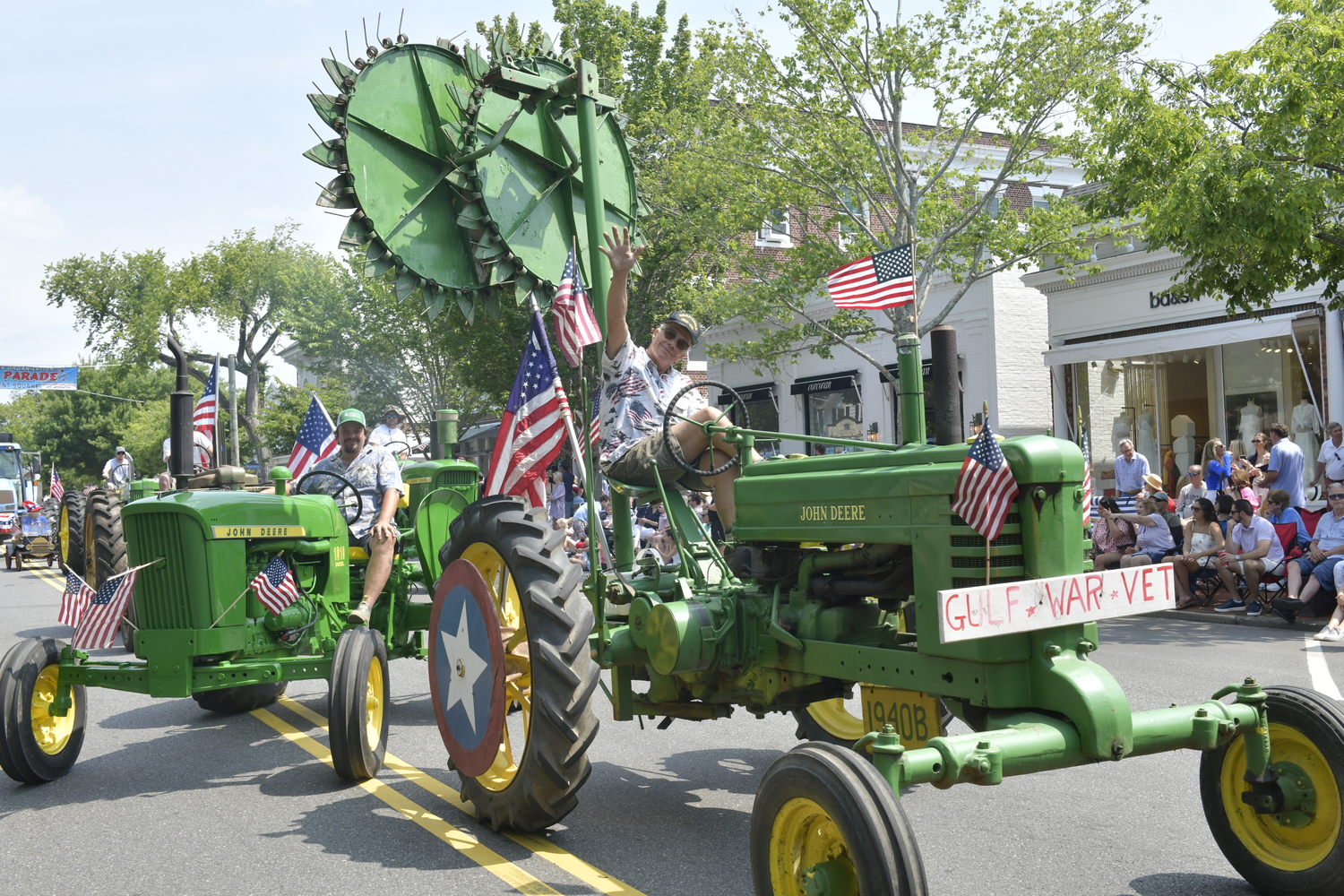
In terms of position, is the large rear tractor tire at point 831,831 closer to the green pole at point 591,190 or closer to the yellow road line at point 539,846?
the yellow road line at point 539,846

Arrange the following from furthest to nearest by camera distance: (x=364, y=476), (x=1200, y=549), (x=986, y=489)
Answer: (x=1200, y=549) < (x=364, y=476) < (x=986, y=489)

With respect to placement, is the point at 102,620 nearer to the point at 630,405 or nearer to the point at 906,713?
the point at 630,405

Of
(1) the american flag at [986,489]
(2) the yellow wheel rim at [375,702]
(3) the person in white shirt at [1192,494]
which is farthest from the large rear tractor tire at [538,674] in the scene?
(3) the person in white shirt at [1192,494]

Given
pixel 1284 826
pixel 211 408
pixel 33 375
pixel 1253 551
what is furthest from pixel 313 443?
pixel 33 375

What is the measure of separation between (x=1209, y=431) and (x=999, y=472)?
1852cm

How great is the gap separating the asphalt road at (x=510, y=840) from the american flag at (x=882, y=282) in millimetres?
2427

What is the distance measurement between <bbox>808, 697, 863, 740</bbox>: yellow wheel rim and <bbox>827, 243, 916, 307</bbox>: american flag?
210 centimetres

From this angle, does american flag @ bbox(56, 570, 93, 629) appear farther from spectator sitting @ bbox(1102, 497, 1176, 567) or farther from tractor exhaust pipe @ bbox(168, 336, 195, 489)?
spectator sitting @ bbox(1102, 497, 1176, 567)

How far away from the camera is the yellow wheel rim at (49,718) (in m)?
5.95

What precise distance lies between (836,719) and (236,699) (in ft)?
13.9

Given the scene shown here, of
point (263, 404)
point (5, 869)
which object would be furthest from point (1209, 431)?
point (263, 404)

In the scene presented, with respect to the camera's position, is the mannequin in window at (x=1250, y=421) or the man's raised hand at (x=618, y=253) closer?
the man's raised hand at (x=618, y=253)

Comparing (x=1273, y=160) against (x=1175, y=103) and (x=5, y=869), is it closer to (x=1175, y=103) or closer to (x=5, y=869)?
(x=1175, y=103)

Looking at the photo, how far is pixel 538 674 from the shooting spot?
178 inches
